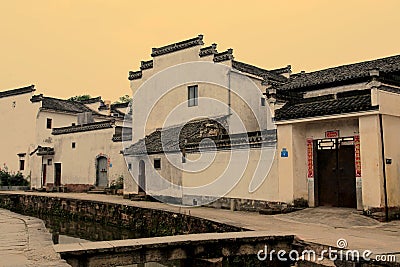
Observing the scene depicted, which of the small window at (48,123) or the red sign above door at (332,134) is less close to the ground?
the small window at (48,123)

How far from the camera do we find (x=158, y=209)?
14.6 m

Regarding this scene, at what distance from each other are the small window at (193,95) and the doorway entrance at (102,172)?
6.85m

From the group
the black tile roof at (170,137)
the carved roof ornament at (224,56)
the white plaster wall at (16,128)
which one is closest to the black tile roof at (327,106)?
the black tile roof at (170,137)

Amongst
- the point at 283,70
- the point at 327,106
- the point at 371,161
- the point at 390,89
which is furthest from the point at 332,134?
the point at 283,70

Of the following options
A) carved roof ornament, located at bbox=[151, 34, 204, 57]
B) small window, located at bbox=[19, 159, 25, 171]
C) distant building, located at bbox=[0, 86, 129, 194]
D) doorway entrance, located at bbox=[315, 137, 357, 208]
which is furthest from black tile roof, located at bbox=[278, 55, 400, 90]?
small window, located at bbox=[19, 159, 25, 171]

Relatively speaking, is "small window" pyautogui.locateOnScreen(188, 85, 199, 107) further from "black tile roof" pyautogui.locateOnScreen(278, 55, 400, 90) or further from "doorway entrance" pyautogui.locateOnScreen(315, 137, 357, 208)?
"doorway entrance" pyautogui.locateOnScreen(315, 137, 357, 208)

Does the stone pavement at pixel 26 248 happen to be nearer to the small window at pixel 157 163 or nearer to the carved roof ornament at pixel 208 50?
the small window at pixel 157 163

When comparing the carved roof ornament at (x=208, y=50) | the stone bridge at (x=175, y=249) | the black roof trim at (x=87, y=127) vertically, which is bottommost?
the stone bridge at (x=175, y=249)

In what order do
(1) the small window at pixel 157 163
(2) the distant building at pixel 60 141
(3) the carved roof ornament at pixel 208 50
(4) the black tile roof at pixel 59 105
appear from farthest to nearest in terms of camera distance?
(4) the black tile roof at pixel 59 105
(2) the distant building at pixel 60 141
(3) the carved roof ornament at pixel 208 50
(1) the small window at pixel 157 163

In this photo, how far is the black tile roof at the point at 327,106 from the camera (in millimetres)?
11188

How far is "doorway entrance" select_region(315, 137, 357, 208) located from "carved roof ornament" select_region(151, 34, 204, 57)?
9424mm

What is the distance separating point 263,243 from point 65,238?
30.2ft

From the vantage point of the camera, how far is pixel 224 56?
19344mm

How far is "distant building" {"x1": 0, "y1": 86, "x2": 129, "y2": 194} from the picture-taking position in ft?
80.4
